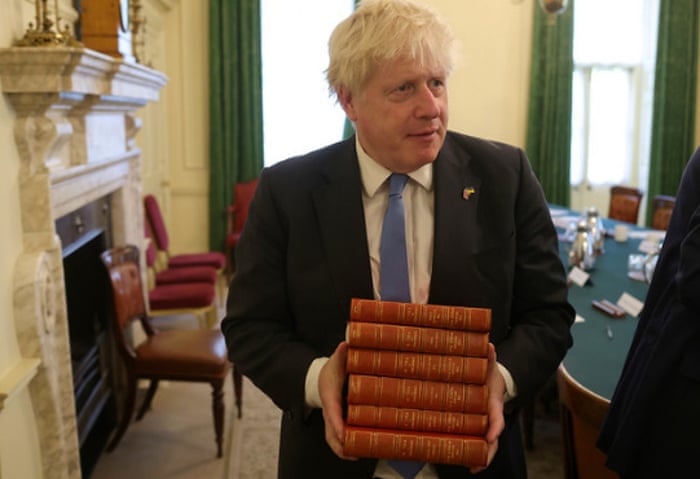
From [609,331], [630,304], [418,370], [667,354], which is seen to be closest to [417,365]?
[418,370]

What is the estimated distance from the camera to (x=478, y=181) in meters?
1.37

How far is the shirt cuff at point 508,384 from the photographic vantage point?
1260mm

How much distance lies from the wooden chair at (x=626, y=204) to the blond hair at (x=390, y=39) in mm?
4944

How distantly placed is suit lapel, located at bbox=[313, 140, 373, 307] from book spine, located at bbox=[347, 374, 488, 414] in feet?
0.63

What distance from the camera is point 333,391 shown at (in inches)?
46.9

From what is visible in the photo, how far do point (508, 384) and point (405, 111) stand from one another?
0.52 meters

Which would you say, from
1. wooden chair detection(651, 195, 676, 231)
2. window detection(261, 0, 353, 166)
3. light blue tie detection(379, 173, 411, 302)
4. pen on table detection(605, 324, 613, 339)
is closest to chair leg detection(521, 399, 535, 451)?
pen on table detection(605, 324, 613, 339)

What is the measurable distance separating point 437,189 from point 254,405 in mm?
2923

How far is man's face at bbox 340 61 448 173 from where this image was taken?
4.09ft

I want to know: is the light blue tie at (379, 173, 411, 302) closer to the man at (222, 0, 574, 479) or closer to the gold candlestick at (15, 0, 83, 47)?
the man at (222, 0, 574, 479)

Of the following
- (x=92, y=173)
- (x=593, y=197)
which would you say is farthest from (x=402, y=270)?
(x=593, y=197)

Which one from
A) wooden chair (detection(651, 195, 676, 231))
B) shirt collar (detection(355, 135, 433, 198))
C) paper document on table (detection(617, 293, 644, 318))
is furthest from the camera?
wooden chair (detection(651, 195, 676, 231))

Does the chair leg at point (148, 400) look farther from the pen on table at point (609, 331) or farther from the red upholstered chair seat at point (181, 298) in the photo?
the pen on table at point (609, 331)

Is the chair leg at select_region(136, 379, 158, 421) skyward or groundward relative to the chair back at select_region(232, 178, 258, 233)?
groundward
